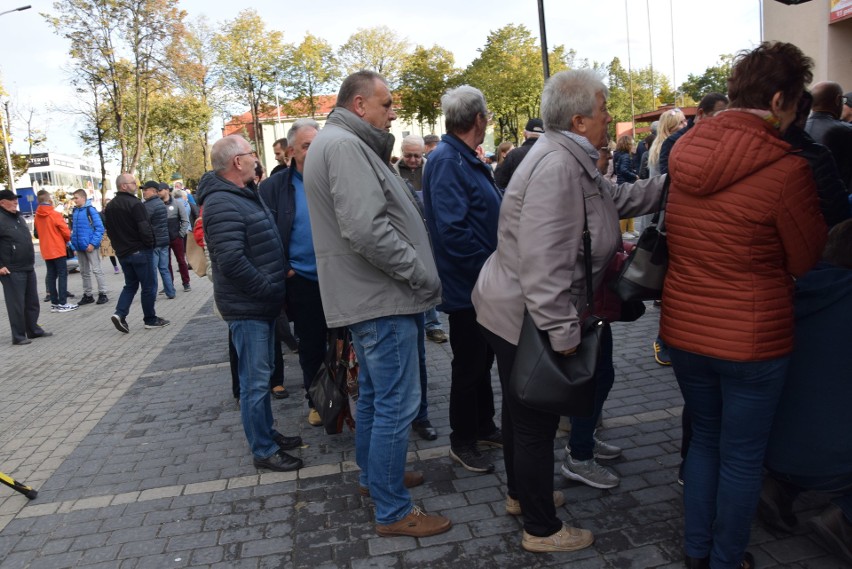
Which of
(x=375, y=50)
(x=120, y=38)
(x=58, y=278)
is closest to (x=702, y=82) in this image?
(x=375, y=50)

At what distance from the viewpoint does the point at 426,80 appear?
49.1m

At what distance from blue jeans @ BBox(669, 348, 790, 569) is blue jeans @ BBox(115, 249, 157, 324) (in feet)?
26.1

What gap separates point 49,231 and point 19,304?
2508 millimetres

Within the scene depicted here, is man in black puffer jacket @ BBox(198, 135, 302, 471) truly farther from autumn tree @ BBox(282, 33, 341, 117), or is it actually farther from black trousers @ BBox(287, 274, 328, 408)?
autumn tree @ BBox(282, 33, 341, 117)

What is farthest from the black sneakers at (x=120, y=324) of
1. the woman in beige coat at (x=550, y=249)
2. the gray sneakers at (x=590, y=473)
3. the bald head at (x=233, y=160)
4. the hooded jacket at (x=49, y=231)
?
the woman in beige coat at (x=550, y=249)

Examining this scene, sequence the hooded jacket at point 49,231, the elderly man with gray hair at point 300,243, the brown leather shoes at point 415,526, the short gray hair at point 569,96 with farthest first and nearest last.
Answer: the hooded jacket at point 49,231 → the elderly man with gray hair at point 300,243 → the brown leather shoes at point 415,526 → the short gray hair at point 569,96

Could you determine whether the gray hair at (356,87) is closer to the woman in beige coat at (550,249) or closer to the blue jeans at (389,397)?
the woman in beige coat at (550,249)

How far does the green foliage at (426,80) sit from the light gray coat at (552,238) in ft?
156

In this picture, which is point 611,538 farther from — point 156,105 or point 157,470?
point 156,105

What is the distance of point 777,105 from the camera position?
225cm

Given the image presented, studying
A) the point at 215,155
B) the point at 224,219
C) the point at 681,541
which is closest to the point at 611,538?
the point at 681,541

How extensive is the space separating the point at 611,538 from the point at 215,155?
285cm

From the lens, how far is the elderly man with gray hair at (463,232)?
3547 millimetres

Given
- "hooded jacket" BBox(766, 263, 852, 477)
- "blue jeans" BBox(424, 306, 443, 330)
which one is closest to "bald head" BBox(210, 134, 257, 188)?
"hooded jacket" BBox(766, 263, 852, 477)
